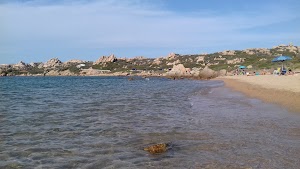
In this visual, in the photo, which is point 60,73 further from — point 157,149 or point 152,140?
point 157,149

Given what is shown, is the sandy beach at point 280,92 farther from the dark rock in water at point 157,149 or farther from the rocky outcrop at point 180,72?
the rocky outcrop at point 180,72

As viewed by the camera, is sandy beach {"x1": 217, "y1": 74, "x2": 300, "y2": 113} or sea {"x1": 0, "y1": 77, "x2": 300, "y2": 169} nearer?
sea {"x1": 0, "y1": 77, "x2": 300, "y2": 169}

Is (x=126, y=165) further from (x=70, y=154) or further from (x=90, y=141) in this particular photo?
(x=90, y=141)

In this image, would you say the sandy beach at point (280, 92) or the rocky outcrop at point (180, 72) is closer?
the sandy beach at point (280, 92)

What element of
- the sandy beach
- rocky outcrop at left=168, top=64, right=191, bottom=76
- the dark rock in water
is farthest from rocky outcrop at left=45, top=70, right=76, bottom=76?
the dark rock in water

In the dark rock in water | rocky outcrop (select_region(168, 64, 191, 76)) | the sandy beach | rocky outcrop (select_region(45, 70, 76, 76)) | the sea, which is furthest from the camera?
rocky outcrop (select_region(45, 70, 76, 76))

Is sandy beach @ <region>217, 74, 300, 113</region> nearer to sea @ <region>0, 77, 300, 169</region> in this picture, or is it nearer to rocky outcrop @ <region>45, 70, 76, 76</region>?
sea @ <region>0, 77, 300, 169</region>

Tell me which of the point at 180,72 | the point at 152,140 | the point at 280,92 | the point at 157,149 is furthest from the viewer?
the point at 180,72

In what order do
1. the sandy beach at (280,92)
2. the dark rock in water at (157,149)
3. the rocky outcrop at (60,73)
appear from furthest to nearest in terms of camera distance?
the rocky outcrop at (60,73) → the sandy beach at (280,92) → the dark rock in water at (157,149)

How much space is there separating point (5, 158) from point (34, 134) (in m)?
3.12

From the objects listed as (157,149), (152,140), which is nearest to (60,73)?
(152,140)

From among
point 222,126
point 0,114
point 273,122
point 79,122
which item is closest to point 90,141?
point 79,122

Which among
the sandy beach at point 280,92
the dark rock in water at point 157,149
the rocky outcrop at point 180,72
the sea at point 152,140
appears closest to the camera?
the sea at point 152,140

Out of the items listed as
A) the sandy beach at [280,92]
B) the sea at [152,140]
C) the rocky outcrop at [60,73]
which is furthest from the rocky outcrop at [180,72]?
the rocky outcrop at [60,73]
